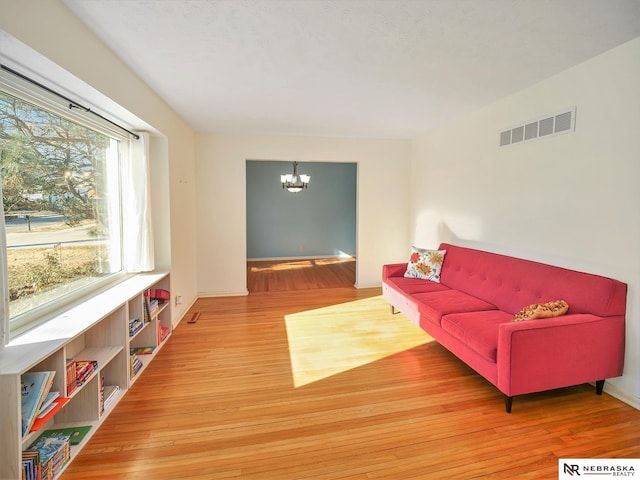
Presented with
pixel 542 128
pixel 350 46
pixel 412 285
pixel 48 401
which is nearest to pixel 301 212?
pixel 412 285

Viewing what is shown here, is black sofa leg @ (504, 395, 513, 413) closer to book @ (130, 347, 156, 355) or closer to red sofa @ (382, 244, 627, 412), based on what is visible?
red sofa @ (382, 244, 627, 412)

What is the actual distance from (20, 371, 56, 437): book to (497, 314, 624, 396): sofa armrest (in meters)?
2.55

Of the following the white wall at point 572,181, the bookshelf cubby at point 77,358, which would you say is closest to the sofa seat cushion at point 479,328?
the white wall at point 572,181

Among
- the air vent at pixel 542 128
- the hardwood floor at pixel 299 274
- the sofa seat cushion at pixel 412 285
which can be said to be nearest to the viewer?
the air vent at pixel 542 128

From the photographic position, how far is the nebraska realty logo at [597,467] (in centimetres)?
166

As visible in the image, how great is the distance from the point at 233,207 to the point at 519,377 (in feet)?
13.2

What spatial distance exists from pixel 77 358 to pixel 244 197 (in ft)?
10.2

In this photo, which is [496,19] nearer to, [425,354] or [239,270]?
[425,354]

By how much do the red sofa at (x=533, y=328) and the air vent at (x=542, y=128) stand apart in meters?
1.12

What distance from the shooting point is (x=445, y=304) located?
3.01 m

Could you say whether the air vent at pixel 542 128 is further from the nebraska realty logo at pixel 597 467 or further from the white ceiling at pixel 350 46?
the nebraska realty logo at pixel 597 467

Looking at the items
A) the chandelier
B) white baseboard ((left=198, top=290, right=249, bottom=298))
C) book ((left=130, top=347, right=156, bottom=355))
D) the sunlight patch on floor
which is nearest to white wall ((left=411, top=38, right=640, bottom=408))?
the sunlight patch on floor

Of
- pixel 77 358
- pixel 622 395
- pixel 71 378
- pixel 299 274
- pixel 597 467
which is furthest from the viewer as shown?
pixel 299 274

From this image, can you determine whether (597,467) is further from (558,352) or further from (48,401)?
(48,401)
